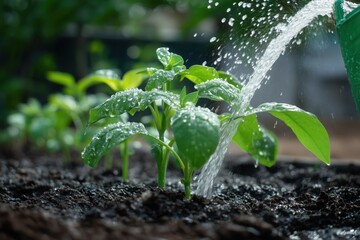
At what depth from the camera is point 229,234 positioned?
1.17 metres

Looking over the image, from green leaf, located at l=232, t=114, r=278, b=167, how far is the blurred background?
184 centimetres

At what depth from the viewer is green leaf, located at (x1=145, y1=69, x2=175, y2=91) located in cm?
171

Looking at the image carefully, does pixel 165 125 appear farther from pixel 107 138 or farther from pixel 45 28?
pixel 45 28

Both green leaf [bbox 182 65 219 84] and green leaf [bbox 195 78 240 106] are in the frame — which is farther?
green leaf [bbox 182 65 219 84]

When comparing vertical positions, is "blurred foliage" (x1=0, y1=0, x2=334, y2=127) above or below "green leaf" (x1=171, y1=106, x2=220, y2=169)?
above

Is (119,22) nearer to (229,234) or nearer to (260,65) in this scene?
(260,65)

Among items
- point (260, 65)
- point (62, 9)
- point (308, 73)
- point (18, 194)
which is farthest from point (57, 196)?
point (308, 73)

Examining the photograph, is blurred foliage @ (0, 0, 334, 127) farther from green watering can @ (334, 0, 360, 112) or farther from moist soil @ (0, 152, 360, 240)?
green watering can @ (334, 0, 360, 112)

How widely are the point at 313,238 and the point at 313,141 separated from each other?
0.36 m

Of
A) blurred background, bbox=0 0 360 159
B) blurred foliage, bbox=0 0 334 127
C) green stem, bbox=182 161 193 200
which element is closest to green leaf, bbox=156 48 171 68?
green stem, bbox=182 161 193 200

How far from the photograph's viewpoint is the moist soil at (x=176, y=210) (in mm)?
1156

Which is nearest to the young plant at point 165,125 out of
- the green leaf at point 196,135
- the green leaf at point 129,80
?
the green leaf at point 196,135

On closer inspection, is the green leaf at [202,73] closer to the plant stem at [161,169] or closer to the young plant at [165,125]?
Result: the young plant at [165,125]

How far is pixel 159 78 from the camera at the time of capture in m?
1.72
